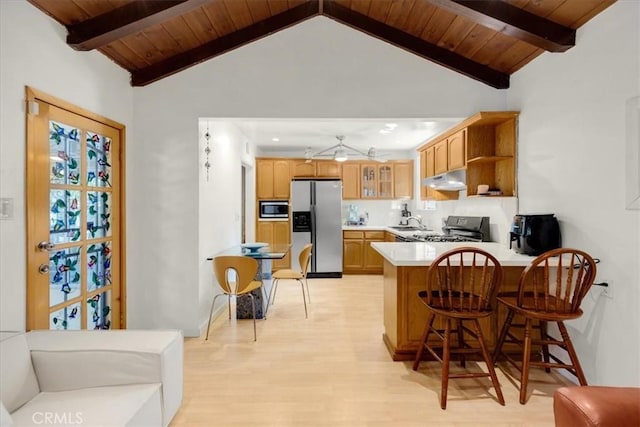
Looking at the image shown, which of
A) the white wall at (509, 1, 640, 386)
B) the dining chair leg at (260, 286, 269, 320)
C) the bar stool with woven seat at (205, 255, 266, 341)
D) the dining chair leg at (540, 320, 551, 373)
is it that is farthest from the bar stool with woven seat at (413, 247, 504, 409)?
the dining chair leg at (260, 286, 269, 320)

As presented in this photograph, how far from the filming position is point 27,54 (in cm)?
208

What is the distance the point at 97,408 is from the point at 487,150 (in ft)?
12.0

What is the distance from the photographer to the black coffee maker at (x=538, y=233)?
2.62 m

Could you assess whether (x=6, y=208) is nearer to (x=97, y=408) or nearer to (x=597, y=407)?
(x=97, y=408)

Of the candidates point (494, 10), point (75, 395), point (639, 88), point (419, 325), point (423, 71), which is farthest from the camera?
point (423, 71)

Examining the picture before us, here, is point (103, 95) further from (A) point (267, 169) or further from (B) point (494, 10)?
(A) point (267, 169)

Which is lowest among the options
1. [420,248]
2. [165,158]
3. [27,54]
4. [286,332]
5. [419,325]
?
[286,332]

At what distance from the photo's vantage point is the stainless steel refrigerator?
6.14 meters

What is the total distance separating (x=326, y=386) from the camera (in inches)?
95.4

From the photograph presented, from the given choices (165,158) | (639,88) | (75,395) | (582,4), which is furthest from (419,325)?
(165,158)

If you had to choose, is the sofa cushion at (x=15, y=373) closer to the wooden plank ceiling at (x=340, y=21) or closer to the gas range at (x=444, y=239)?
the wooden plank ceiling at (x=340, y=21)

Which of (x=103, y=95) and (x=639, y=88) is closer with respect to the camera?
(x=639, y=88)

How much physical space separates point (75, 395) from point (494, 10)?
340 centimetres

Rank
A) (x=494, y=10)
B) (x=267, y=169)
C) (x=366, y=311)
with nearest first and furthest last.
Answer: (x=494, y=10) → (x=366, y=311) → (x=267, y=169)
